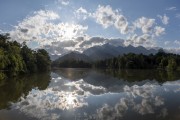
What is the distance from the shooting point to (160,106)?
25422 mm

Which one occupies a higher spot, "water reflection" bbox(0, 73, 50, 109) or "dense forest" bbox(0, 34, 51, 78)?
"dense forest" bbox(0, 34, 51, 78)

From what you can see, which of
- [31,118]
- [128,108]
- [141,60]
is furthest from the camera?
[141,60]

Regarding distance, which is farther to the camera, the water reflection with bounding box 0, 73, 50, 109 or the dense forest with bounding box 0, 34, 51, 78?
the dense forest with bounding box 0, 34, 51, 78

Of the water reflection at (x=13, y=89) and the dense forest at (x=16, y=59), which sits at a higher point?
the dense forest at (x=16, y=59)

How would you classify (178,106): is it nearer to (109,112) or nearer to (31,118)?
(109,112)

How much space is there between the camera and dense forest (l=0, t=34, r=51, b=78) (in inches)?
2962

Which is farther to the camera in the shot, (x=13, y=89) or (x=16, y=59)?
(x=16, y=59)

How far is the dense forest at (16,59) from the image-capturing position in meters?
75.2

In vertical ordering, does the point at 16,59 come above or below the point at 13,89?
above

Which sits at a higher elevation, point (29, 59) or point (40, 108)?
point (29, 59)

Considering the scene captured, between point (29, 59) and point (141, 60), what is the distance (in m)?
98.0

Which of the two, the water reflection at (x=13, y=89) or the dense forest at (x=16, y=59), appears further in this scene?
the dense forest at (x=16, y=59)

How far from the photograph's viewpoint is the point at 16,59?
280 feet

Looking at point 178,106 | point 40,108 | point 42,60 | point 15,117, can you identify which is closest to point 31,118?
point 15,117
